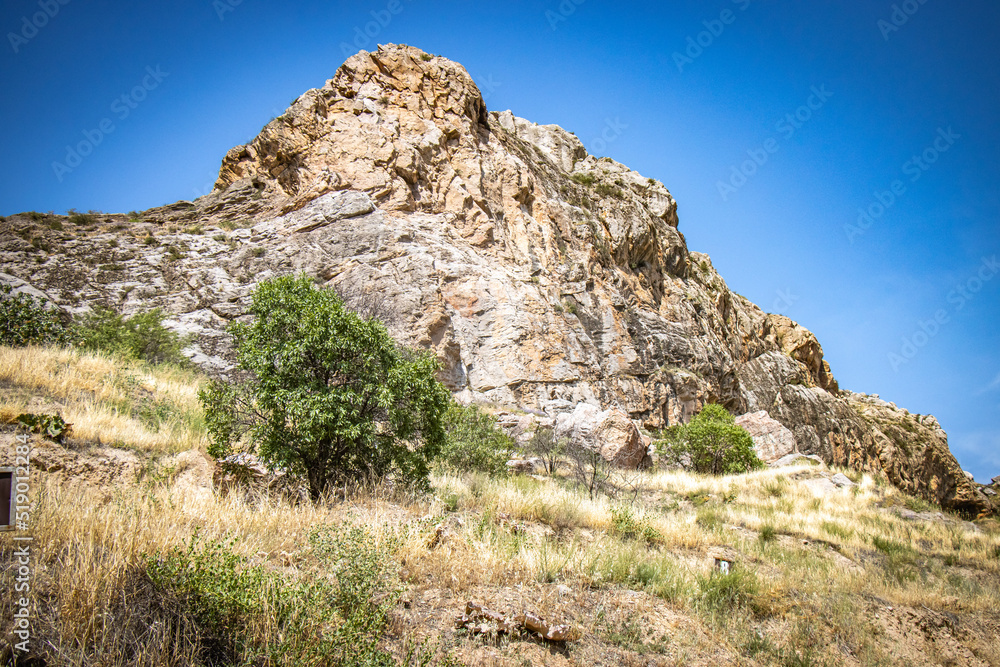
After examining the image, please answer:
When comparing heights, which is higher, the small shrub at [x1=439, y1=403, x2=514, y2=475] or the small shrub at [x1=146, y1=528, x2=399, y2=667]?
the small shrub at [x1=439, y1=403, x2=514, y2=475]

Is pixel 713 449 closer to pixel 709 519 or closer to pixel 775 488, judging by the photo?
pixel 775 488

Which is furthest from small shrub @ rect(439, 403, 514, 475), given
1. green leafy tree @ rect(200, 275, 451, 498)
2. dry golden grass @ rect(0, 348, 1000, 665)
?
green leafy tree @ rect(200, 275, 451, 498)

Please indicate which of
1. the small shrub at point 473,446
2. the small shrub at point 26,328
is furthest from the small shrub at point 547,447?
the small shrub at point 26,328

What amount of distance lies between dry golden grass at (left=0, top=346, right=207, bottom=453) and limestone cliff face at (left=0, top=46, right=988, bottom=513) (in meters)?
7.26

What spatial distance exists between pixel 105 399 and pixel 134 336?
780 centimetres

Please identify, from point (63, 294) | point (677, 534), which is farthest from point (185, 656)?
point (63, 294)

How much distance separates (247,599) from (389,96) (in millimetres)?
29161

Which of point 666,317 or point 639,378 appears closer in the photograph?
point 639,378

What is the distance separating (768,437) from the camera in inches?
1064

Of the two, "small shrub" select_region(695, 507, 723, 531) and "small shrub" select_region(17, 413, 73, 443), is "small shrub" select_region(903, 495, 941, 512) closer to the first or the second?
"small shrub" select_region(695, 507, 723, 531)

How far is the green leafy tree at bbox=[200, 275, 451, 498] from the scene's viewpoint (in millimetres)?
7422

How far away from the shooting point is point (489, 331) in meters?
22.6

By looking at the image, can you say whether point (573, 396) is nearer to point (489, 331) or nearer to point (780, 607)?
point (489, 331)

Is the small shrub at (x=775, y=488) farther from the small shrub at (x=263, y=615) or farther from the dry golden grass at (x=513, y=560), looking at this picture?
the small shrub at (x=263, y=615)
